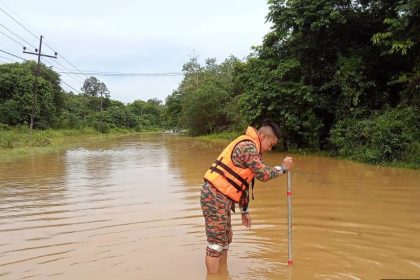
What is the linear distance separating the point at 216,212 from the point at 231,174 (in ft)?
1.31

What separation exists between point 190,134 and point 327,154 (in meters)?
31.8

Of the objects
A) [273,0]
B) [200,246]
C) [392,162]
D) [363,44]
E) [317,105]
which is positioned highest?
[273,0]

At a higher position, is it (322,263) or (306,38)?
(306,38)

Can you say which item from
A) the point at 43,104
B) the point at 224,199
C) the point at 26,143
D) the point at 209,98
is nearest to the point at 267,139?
the point at 224,199

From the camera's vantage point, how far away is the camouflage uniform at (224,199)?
4023mm

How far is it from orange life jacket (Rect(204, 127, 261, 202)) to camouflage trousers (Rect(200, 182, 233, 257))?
6 centimetres

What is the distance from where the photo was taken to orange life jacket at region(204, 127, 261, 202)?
13.6ft

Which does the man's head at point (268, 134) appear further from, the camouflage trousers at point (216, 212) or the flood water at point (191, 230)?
the flood water at point (191, 230)

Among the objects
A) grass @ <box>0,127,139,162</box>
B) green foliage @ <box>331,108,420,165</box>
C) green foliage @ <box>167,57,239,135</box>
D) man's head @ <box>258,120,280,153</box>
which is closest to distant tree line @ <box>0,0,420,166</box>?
green foliage @ <box>331,108,420,165</box>

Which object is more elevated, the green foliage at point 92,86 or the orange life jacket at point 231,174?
the green foliage at point 92,86

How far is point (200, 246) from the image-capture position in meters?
5.65

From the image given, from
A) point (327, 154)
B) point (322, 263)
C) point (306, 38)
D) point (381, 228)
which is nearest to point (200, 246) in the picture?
point (322, 263)

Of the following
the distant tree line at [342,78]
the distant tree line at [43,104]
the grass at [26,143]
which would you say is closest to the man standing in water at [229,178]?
the distant tree line at [342,78]

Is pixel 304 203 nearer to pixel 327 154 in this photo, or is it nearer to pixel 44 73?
pixel 327 154
